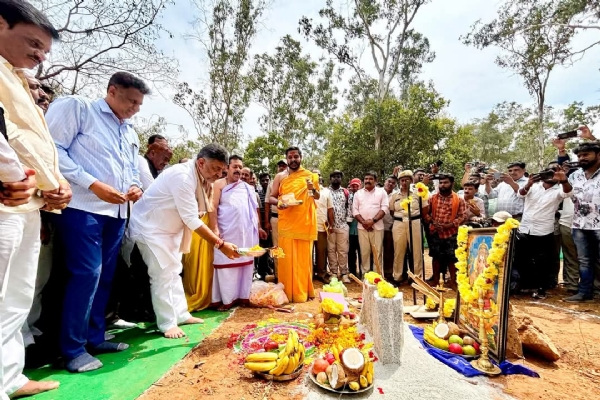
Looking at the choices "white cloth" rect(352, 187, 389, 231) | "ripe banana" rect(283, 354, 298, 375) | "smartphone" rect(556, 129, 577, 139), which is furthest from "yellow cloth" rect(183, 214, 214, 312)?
"smartphone" rect(556, 129, 577, 139)

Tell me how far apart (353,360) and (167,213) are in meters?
2.32

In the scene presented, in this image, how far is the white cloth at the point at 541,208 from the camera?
539 centimetres

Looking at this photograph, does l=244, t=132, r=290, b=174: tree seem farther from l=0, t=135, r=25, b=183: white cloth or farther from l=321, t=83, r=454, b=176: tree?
l=0, t=135, r=25, b=183: white cloth

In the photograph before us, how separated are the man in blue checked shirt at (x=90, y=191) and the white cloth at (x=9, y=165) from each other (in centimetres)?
103

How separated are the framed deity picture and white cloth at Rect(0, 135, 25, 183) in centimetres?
349

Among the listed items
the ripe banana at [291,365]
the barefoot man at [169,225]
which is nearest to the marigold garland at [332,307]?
the ripe banana at [291,365]

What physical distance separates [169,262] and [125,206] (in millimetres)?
853

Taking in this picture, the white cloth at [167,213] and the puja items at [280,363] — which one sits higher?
the white cloth at [167,213]

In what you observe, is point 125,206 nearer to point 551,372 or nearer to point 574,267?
point 551,372

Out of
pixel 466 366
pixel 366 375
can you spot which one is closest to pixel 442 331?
pixel 466 366

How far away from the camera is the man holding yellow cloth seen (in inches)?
199

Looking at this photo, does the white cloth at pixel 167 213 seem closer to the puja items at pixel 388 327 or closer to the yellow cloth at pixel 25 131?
the yellow cloth at pixel 25 131

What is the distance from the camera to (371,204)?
6.38 meters

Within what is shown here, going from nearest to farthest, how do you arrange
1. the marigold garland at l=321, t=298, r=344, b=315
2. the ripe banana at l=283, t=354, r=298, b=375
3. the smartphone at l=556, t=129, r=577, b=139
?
the ripe banana at l=283, t=354, r=298, b=375 < the marigold garland at l=321, t=298, r=344, b=315 < the smartphone at l=556, t=129, r=577, b=139
